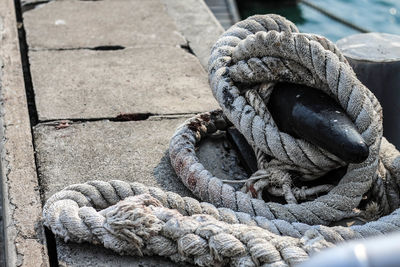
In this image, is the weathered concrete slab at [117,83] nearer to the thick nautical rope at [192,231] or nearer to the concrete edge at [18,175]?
the concrete edge at [18,175]

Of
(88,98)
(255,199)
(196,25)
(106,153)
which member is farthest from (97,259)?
(196,25)

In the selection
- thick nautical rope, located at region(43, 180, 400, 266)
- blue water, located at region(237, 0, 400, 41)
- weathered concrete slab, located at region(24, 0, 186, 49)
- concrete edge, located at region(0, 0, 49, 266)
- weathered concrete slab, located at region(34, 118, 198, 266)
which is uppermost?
thick nautical rope, located at region(43, 180, 400, 266)

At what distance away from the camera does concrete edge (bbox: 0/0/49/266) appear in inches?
74.7

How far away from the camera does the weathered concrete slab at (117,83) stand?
2834mm

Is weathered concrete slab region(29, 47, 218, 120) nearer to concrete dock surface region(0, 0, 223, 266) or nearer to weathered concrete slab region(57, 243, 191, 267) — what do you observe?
concrete dock surface region(0, 0, 223, 266)

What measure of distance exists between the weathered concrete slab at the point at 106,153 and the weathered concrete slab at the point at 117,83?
0.44 feet

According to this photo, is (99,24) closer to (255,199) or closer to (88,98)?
(88,98)

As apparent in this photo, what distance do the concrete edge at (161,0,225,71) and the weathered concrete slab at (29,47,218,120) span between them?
0.13 metres

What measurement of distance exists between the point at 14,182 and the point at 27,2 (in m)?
2.26

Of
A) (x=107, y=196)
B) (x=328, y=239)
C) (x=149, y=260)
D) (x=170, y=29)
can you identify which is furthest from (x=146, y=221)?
(x=170, y=29)

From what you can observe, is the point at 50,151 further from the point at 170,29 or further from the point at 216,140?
the point at 170,29

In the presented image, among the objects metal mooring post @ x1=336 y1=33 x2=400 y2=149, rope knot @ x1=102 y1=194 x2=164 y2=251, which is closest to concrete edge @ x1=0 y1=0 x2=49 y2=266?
rope knot @ x1=102 y1=194 x2=164 y2=251

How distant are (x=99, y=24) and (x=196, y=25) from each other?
653 millimetres

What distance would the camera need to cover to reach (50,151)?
8.04 feet
